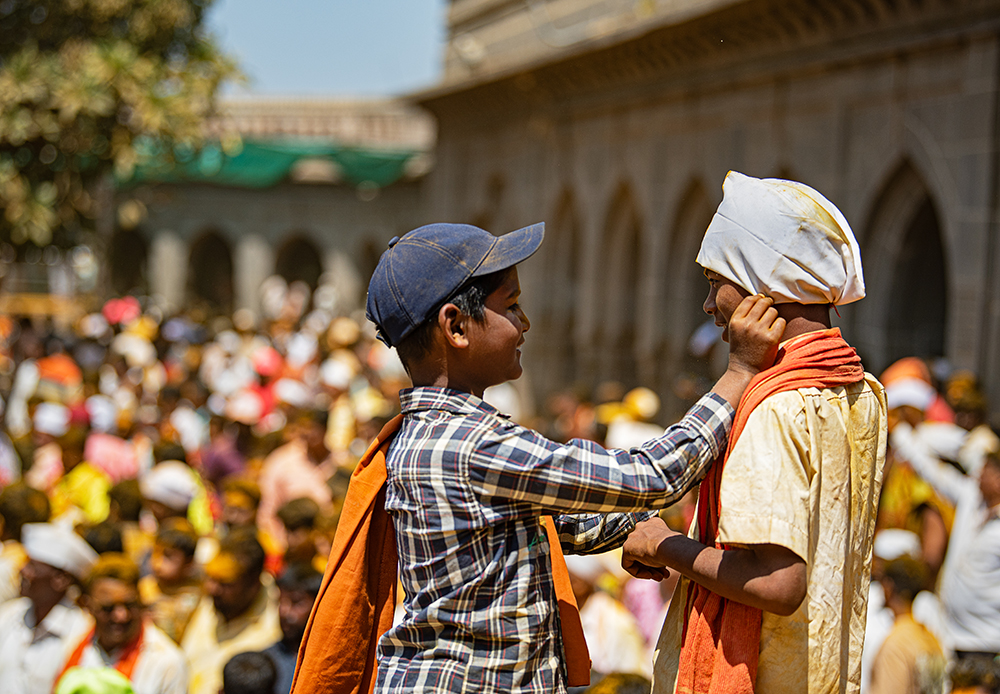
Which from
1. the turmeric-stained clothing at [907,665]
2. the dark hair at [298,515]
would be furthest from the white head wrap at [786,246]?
the dark hair at [298,515]

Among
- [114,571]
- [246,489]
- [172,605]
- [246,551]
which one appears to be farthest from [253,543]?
[246,489]

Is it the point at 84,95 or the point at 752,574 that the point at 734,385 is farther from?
the point at 84,95

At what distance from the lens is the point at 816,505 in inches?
80.7

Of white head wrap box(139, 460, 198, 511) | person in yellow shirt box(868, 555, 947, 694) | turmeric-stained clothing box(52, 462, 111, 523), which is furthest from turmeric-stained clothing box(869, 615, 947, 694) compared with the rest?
turmeric-stained clothing box(52, 462, 111, 523)

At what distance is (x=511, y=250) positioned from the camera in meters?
2.18

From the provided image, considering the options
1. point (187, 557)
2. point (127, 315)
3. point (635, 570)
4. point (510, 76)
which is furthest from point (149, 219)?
point (635, 570)

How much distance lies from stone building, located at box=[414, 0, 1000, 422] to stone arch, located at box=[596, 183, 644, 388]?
0.03 metres

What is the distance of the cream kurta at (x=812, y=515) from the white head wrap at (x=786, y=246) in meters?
0.21

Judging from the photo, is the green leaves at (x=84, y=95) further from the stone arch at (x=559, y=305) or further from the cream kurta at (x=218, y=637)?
the cream kurta at (x=218, y=637)

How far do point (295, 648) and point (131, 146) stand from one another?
12.4 metres

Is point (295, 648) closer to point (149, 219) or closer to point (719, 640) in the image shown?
point (719, 640)

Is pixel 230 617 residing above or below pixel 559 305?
below

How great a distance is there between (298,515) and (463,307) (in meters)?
3.34

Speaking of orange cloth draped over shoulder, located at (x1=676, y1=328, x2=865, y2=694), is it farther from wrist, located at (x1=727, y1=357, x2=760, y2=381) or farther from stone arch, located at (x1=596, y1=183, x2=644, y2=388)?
stone arch, located at (x1=596, y1=183, x2=644, y2=388)
